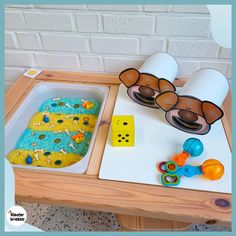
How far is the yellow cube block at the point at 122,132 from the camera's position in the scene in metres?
0.61

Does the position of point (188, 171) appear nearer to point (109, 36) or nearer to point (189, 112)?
point (189, 112)

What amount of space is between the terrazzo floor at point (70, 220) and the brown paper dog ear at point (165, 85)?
0.56 m

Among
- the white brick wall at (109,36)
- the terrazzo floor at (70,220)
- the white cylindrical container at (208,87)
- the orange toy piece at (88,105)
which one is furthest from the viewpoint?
the terrazzo floor at (70,220)

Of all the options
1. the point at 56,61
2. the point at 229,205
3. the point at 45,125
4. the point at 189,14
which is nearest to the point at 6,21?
the point at 56,61

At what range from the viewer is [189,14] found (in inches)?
28.3

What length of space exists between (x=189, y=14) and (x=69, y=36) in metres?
0.38

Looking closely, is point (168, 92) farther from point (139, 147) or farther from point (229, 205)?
point (229, 205)

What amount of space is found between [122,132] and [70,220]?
1.83 feet

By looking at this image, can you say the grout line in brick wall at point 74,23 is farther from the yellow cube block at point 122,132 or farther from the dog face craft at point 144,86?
the yellow cube block at point 122,132

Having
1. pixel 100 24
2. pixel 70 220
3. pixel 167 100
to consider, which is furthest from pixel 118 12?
pixel 70 220

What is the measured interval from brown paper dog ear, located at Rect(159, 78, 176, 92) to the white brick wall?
0.51ft

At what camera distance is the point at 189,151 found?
1.95 feet

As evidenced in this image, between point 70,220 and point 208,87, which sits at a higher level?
point 208,87

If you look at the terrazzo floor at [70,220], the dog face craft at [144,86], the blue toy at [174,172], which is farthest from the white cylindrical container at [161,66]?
the terrazzo floor at [70,220]
